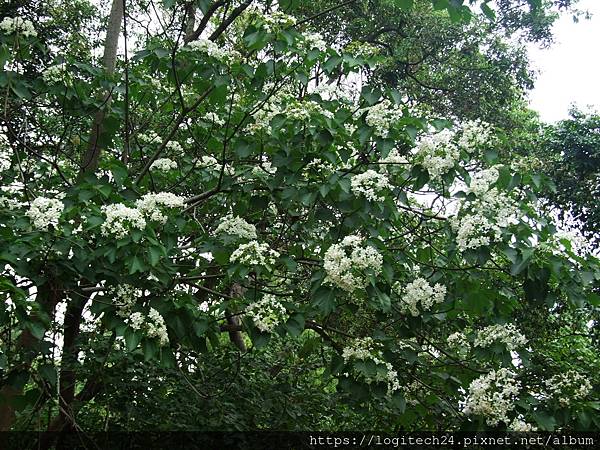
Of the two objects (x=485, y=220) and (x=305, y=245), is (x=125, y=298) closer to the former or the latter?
(x=305, y=245)

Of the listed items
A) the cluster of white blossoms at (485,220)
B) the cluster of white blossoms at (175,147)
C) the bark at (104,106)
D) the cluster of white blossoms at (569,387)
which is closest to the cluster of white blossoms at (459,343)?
the cluster of white blossoms at (569,387)

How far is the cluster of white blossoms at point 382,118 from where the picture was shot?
2.99 metres

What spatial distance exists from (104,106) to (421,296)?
2274 millimetres

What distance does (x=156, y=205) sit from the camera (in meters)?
2.91

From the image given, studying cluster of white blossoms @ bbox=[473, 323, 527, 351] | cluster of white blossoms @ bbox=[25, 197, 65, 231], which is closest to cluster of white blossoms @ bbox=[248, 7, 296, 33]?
cluster of white blossoms @ bbox=[25, 197, 65, 231]

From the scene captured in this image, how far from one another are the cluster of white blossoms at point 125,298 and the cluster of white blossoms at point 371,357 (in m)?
0.97

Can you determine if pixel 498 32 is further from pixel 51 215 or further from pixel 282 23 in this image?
pixel 51 215

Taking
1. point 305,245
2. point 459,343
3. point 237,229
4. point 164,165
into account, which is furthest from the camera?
point 305,245

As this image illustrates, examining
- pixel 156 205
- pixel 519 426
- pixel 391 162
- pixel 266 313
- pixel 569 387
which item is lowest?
pixel 519 426

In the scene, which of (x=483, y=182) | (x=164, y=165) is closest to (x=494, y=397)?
(x=483, y=182)

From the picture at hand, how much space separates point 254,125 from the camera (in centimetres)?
331

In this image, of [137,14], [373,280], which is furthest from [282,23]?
[137,14]

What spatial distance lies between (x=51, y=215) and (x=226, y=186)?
1135 millimetres

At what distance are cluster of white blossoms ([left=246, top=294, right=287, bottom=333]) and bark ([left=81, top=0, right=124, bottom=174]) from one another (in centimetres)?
168
